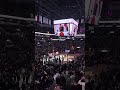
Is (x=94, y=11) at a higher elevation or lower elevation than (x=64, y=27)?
higher

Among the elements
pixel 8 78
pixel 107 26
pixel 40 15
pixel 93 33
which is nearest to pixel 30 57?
pixel 8 78

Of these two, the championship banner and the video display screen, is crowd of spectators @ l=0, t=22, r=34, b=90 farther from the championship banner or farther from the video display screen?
the video display screen

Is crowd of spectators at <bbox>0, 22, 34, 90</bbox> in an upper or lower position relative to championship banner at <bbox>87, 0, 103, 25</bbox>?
lower

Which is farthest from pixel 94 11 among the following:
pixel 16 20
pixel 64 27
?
pixel 64 27

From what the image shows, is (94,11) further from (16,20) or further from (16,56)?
(16,56)

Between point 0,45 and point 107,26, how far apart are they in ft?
8.34

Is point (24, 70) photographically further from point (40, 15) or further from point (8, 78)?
point (40, 15)

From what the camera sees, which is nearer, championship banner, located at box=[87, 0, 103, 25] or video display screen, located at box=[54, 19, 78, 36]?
championship banner, located at box=[87, 0, 103, 25]

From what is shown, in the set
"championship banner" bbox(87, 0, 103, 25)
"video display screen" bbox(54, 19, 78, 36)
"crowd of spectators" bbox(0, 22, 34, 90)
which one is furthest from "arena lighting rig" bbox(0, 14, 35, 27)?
"video display screen" bbox(54, 19, 78, 36)

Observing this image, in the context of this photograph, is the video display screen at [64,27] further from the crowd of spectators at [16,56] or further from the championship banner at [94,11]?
the championship banner at [94,11]

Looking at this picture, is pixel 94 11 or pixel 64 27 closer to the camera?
pixel 94 11

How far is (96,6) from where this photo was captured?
4906 millimetres

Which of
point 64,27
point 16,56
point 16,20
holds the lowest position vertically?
point 16,56

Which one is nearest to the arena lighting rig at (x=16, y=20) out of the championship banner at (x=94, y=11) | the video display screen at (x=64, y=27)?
the championship banner at (x=94, y=11)
